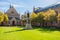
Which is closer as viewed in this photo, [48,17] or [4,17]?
[48,17]

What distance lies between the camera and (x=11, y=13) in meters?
85.0

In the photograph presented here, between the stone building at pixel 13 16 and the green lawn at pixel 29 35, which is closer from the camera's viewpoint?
the green lawn at pixel 29 35

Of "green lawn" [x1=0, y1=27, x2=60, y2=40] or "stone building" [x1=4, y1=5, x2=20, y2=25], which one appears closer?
"green lawn" [x1=0, y1=27, x2=60, y2=40]

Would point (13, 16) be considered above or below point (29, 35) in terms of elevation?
above

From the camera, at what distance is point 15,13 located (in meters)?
85.3

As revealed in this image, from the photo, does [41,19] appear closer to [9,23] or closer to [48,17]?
[48,17]

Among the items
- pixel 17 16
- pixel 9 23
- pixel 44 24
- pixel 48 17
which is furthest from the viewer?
pixel 17 16

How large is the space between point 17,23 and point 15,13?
6672 mm

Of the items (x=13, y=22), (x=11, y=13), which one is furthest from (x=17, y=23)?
(x=11, y=13)

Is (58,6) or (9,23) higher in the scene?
(58,6)

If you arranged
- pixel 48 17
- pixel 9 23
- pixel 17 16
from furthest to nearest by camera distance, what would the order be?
pixel 17 16, pixel 9 23, pixel 48 17

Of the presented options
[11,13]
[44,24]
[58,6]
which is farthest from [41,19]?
[11,13]

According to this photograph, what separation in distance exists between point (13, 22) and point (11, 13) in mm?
6095

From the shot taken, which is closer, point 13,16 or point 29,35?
point 29,35
